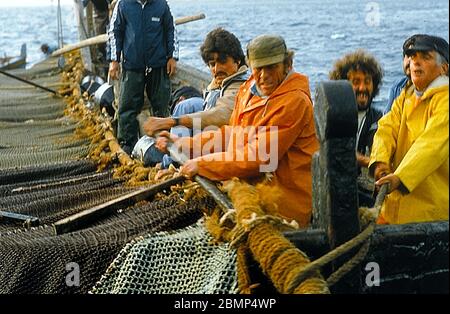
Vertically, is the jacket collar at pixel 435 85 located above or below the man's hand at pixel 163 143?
above

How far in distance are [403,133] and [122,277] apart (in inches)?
62.5

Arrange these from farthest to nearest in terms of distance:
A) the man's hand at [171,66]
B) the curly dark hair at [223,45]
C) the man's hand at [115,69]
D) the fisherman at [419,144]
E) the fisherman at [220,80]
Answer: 1. the man's hand at [171,66]
2. the man's hand at [115,69]
3. the curly dark hair at [223,45]
4. the fisherman at [220,80]
5. the fisherman at [419,144]

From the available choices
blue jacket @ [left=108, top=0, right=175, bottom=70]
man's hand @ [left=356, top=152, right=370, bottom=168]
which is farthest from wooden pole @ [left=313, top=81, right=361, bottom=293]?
blue jacket @ [left=108, top=0, right=175, bottom=70]

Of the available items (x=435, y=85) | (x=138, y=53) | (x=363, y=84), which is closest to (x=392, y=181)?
(x=435, y=85)

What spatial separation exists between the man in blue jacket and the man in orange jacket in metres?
3.40

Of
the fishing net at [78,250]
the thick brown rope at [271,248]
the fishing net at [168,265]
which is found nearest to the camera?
the thick brown rope at [271,248]

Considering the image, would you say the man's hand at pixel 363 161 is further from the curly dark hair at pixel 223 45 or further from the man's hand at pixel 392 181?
the curly dark hair at pixel 223 45

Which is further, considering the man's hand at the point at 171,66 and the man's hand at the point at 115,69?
the man's hand at the point at 171,66

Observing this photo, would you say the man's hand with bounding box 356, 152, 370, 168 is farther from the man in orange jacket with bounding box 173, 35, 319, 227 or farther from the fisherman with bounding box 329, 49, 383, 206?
the man in orange jacket with bounding box 173, 35, 319, 227

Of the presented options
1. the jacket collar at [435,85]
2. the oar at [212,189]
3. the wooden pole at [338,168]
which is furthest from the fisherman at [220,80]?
the wooden pole at [338,168]

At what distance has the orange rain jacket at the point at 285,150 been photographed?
11.6ft

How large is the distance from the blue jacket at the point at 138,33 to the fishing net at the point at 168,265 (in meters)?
4.00

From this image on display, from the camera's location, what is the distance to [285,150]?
355 cm

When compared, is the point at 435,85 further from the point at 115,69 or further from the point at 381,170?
the point at 115,69
